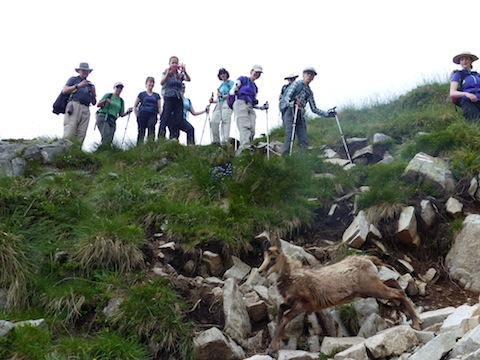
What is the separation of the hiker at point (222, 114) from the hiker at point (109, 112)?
2828 mm

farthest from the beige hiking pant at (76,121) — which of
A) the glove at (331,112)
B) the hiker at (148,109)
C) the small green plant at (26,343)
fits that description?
the small green plant at (26,343)

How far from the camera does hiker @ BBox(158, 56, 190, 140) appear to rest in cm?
1463

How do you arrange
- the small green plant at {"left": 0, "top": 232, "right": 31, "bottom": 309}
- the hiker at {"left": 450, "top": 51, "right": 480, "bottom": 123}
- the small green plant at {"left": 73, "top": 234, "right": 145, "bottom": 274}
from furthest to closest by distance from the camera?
the hiker at {"left": 450, "top": 51, "right": 480, "bottom": 123}, the small green plant at {"left": 73, "top": 234, "right": 145, "bottom": 274}, the small green plant at {"left": 0, "top": 232, "right": 31, "bottom": 309}

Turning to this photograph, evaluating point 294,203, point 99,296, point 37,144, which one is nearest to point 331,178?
point 294,203

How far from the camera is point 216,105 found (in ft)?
52.4

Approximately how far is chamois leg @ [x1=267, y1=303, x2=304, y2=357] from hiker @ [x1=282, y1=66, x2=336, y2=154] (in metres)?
6.34

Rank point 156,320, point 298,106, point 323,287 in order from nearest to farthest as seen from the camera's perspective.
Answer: point 323,287, point 156,320, point 298,106

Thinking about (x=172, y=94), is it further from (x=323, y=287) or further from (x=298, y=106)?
(x=323, y=287)

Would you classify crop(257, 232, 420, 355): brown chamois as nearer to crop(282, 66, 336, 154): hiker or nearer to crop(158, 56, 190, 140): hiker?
crop(282, 66, 336, 154): hiker

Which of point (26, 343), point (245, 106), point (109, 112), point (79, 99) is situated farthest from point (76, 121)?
point (26, 343)

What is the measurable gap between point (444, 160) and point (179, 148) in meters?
7.00

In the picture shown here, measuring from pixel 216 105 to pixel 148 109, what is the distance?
2079 millimetres

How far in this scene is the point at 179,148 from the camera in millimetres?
14734

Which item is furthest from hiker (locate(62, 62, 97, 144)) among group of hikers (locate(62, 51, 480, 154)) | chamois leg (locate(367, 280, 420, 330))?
chamois leg (locate(367, 280, 420, 330))
